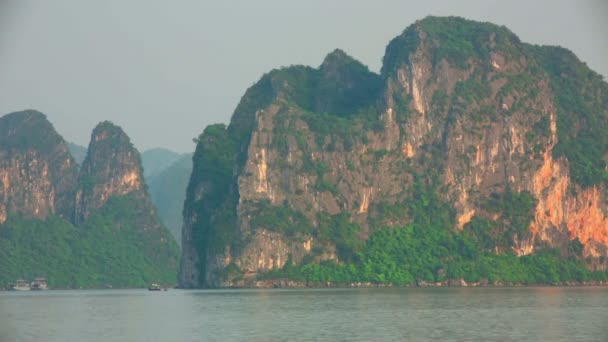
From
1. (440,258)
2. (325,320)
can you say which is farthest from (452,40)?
(325,320)

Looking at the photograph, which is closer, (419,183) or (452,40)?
(419,183)

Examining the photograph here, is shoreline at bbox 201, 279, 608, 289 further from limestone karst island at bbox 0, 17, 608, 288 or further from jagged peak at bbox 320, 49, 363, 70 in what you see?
jagged peak at bbox 320, 49, 363, 70

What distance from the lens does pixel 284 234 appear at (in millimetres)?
159875

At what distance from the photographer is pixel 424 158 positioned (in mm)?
171000

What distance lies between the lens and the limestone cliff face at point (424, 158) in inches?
6403

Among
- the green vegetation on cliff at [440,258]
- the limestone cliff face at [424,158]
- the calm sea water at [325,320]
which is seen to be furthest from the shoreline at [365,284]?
the calm sea water at [325,320]

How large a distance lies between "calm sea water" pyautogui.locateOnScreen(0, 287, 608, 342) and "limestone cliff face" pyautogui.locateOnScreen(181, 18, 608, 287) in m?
55.4

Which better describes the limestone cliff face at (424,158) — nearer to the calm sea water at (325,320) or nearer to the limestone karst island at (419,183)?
the limestone karst island at (419,183)

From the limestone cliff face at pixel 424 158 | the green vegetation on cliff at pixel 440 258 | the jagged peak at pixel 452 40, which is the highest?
the jagged peak at pixel 452 40

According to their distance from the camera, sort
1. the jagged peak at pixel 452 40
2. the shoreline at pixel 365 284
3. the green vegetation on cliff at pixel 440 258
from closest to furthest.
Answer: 1. the shoreline at pixel 365 284
2. the green vegetation on cliff at pixel 440 258
3. the jagged peak at pixel 452 40

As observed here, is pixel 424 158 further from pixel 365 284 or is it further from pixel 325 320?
pixel 325 320

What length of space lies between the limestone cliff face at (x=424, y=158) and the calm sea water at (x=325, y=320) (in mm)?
55361

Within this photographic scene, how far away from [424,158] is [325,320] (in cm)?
9685

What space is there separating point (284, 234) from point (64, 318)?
77.1m
